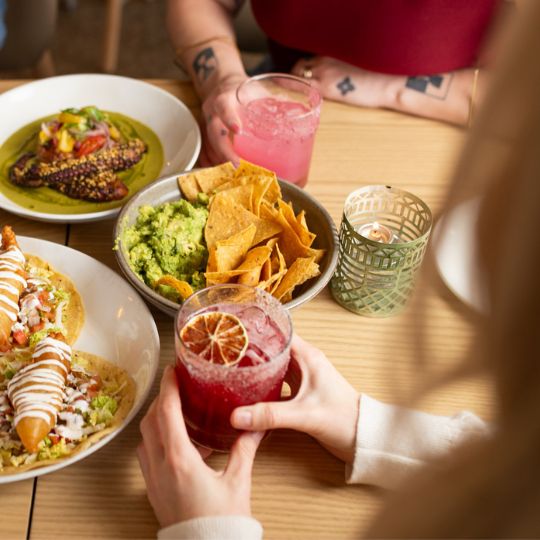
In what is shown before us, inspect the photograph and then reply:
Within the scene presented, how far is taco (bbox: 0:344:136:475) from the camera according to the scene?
3.16 ft

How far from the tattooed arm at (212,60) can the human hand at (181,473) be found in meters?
0.72

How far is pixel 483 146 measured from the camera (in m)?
0.41

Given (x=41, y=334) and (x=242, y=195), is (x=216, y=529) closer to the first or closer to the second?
(x=41, y=334)

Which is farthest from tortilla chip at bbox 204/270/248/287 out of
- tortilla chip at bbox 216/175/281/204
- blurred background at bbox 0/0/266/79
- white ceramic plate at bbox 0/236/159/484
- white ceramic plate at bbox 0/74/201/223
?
blurred background at bbox 0/0/266/79

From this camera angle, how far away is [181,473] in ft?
2.90

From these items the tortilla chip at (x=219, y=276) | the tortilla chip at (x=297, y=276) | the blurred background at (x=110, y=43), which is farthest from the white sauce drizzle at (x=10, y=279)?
the blurred background at (x=110, y=43)

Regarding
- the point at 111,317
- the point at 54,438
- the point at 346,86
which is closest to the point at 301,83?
the point at 346,86

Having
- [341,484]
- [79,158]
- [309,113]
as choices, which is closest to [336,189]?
[309,113]

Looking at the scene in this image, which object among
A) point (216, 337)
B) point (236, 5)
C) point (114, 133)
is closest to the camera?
point (216, 337)

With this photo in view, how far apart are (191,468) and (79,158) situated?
0.85 meters

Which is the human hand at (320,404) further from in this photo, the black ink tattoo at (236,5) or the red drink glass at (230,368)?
the black ink tattoo at (236,5)

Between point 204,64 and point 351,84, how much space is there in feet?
1.20

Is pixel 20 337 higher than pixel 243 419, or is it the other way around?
pixel 243 419

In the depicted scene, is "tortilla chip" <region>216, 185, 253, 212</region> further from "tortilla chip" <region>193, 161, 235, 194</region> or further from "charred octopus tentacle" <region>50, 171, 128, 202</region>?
"charred octopus tentacle" <region>50, 171, 128, 202</region>
